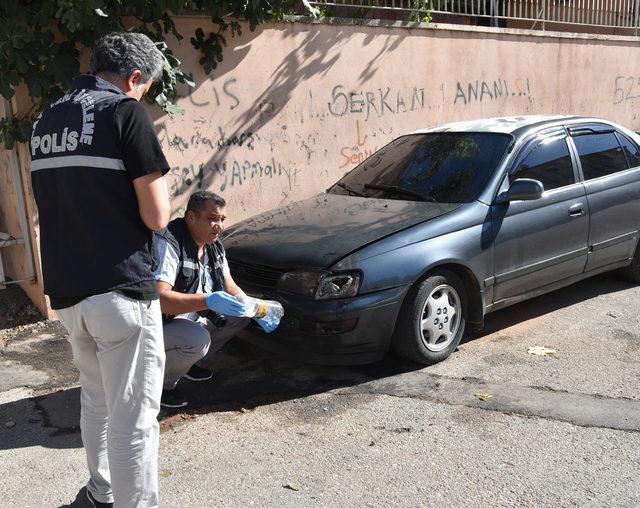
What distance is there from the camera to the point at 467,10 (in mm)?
9578

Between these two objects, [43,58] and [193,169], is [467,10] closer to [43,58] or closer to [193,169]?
[193,169]

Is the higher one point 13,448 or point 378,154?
point 378,154

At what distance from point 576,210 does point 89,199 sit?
4020mm

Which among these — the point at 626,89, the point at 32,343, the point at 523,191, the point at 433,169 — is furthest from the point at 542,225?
the point at 626,89

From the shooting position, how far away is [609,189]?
5766 mm

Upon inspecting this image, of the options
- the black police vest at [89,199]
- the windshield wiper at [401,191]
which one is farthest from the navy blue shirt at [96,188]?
the windshield wiper at [401,191]

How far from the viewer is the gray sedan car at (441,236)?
430 centimetres

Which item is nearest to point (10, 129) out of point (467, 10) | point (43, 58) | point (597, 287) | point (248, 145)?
point (43, 58)

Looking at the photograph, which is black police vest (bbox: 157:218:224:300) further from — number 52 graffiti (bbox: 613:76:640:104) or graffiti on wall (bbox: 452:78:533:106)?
number 52 graffiti (bbox: 613:76:640:104)

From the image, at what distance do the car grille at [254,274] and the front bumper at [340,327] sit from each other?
0.46 ft

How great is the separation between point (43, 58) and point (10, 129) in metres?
0.61

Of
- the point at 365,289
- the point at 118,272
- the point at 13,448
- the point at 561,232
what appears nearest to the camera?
the point at 118,272

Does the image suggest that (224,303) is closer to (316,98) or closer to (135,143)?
(135,143)

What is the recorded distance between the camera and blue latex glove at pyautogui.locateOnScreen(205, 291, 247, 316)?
11.4 feet
